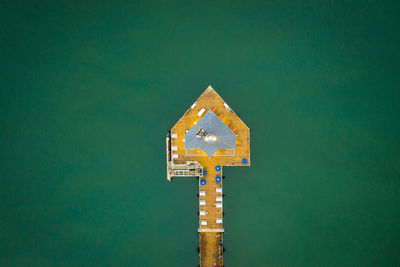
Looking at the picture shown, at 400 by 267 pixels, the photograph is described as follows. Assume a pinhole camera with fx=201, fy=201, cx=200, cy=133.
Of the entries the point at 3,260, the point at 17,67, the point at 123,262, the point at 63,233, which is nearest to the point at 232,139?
the point at 123,262

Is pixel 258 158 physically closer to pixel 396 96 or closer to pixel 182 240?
pixel 182 240

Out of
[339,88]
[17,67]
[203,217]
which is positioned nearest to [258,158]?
[203,217]

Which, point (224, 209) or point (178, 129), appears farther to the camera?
point (224, 209)

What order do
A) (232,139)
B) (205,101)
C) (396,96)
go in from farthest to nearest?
(396,96)
(205,101)
(232,139)

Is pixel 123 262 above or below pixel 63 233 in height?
below

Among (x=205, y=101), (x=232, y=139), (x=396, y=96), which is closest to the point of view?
(x=232, y=139)

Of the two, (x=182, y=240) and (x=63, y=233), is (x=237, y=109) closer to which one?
(x=182, y=240)

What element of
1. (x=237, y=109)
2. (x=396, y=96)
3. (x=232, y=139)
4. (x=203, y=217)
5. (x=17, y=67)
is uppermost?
(x=17, y=67)
